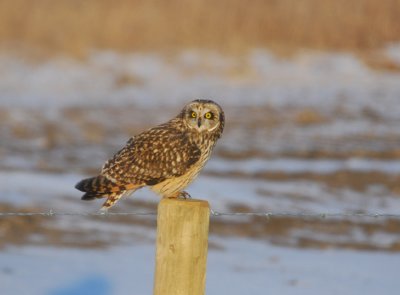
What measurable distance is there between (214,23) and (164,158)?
67.6 feet

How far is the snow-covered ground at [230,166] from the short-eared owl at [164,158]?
2.11m

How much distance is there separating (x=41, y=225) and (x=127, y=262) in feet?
5.06

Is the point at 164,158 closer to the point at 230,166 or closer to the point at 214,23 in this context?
the point at 230,166

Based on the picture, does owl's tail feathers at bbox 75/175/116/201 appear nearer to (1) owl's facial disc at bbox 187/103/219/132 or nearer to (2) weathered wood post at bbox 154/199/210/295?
(1) owl's facial disc at bbox 187/103/219/132

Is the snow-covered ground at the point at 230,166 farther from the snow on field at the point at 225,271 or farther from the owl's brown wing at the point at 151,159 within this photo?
the owl's brown wing at the point at 151,159

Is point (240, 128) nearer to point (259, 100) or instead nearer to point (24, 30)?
point (259, 100)

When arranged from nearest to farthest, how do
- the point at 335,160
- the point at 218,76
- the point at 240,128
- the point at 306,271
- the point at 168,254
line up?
the point at 168,254, the point at 306,271, the point at 335,160, the point at 240,128, the point at 218,76

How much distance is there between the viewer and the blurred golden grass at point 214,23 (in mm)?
25406

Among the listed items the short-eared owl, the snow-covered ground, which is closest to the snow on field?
the snow-covered ground

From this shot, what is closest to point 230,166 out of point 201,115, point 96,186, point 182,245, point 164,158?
point 201,115

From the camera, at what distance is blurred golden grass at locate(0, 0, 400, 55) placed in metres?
25.4

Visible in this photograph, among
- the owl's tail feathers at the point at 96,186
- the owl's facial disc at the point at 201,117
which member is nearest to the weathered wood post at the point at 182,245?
the owl's tail feathers at the point at 96,186

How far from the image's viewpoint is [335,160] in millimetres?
15211

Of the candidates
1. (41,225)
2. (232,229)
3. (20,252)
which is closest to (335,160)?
(232,229)
